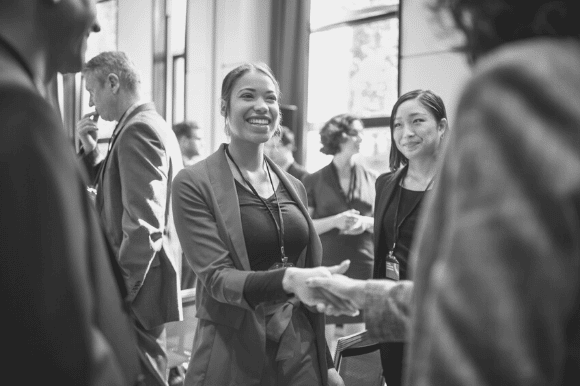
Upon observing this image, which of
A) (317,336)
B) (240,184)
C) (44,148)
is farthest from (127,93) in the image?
(44,148)

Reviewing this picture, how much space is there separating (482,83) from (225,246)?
1.55m

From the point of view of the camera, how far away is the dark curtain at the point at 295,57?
665cm

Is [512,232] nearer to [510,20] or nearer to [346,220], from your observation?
[510,20]

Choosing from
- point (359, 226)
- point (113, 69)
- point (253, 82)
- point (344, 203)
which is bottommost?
point (359, 226)

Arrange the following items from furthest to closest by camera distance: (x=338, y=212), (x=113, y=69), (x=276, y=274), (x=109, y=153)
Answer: (x=338, y=212)
(x=113, y=69)
(x=109, y=153)
(x=276, y=274)

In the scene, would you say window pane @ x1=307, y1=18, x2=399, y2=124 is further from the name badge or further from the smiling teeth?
the smiling teeth

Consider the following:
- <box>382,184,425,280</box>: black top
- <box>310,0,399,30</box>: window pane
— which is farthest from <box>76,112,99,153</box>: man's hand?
<box>310,0,399,30</box>: window pane

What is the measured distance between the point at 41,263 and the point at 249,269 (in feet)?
4.50

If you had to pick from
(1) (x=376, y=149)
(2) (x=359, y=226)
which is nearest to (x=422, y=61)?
(1) (x=376, y=149)

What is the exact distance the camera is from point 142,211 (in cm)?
264

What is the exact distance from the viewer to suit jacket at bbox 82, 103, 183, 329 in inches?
104

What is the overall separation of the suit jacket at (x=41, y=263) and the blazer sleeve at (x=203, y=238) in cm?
122

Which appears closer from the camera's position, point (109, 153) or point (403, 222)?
point (403, 222)

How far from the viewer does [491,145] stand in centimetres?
53
